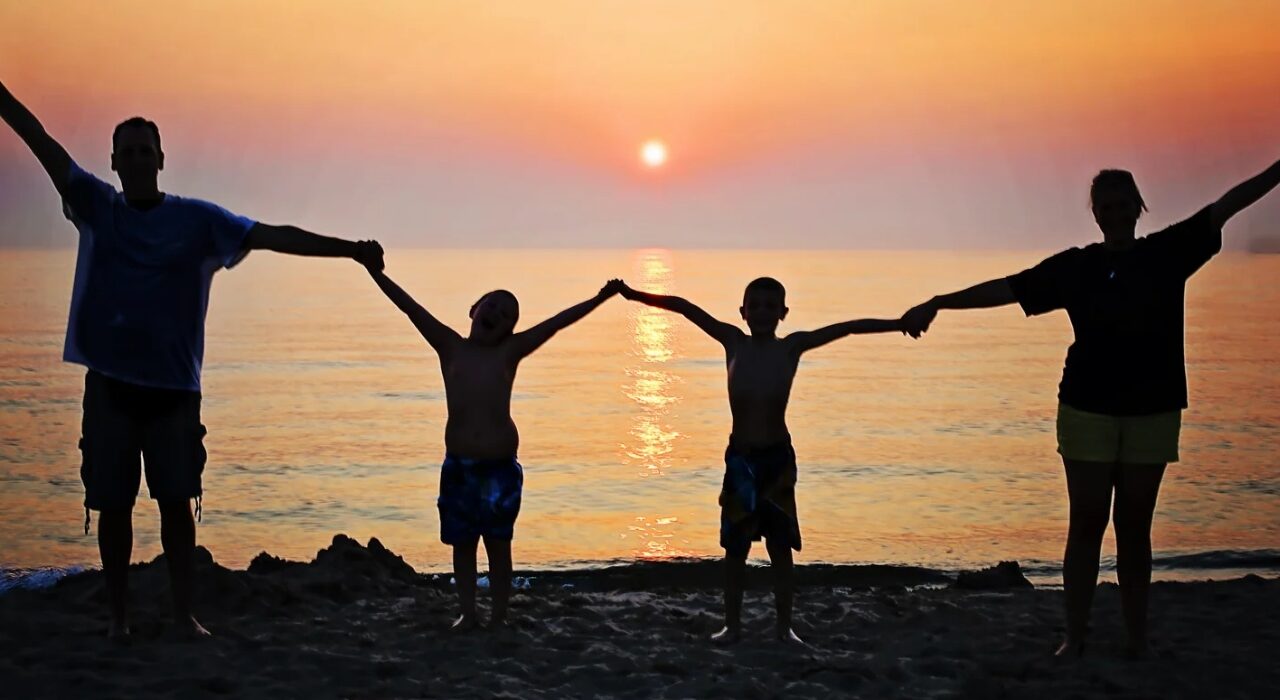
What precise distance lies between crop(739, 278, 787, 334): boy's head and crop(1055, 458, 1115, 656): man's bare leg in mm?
1708

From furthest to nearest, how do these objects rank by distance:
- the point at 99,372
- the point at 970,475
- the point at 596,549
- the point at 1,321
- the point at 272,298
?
the point at 272,298 → the point at 1,321 → the point at 970,475 → the point at 596,549 → the point at 99,372

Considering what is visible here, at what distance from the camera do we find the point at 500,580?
6820 millimetres

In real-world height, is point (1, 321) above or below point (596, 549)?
above

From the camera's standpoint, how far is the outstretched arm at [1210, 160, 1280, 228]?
18.2 ft

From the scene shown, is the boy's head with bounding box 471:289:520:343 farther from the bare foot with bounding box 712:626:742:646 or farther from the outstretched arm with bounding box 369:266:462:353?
the bare foot with bounding box 712:626:742:646

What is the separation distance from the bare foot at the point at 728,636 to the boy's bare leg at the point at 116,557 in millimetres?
3107

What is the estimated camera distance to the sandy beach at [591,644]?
222 inches

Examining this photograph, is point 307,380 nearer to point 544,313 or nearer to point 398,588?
point 398,588

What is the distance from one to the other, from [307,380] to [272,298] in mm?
38796

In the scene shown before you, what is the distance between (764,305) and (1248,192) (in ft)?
7.99

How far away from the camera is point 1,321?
147 feet

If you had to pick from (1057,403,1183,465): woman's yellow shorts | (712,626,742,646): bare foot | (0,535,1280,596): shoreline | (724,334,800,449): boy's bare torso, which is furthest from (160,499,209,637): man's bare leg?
Answer: (1057,403,1183,465): woman's yellow shorts

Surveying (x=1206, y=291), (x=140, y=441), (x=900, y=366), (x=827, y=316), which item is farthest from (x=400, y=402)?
(x=1206, y=291)

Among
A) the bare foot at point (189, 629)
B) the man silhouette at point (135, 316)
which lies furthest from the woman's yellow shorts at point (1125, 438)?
the bare foot at point (189, 629)
